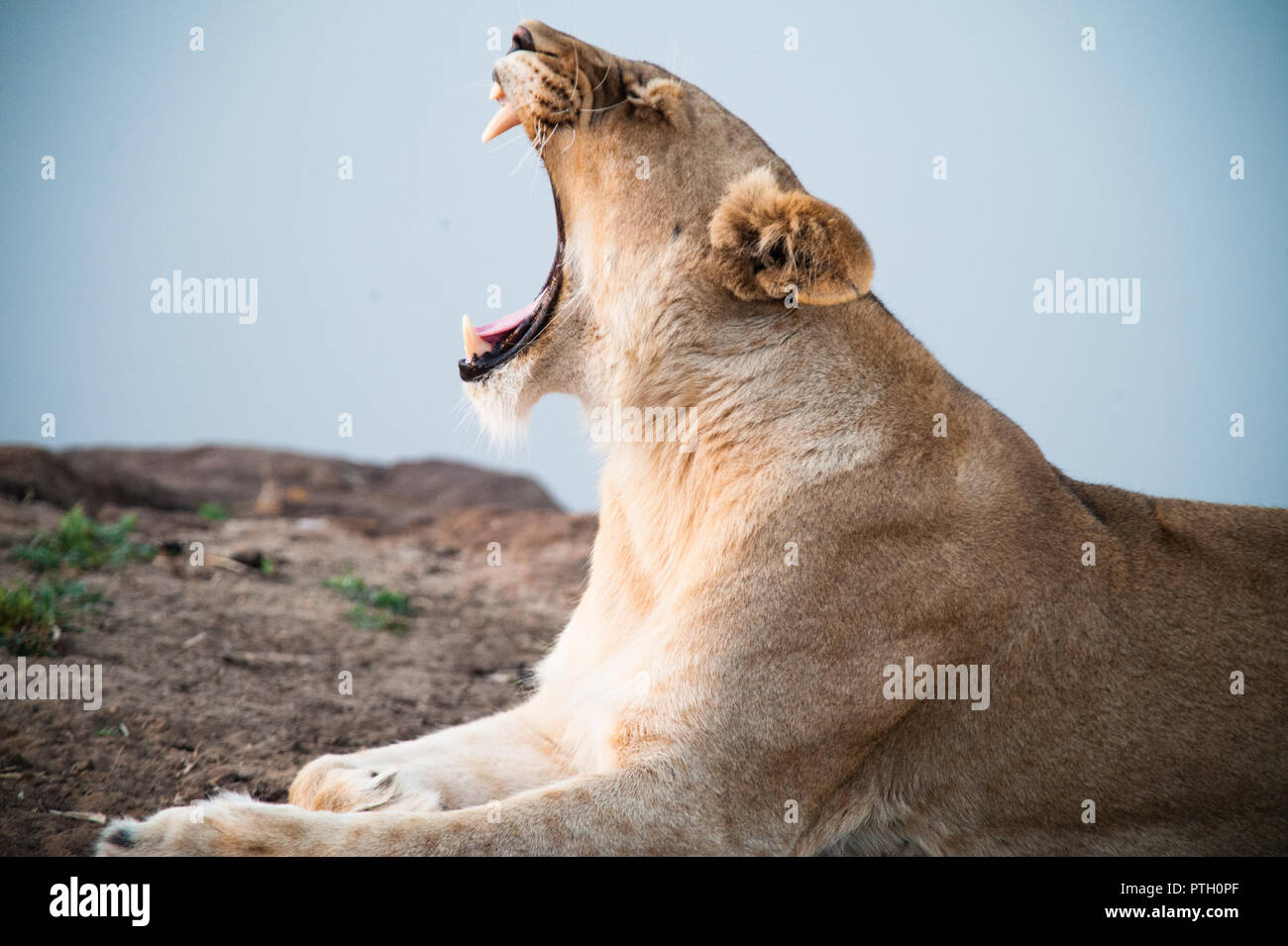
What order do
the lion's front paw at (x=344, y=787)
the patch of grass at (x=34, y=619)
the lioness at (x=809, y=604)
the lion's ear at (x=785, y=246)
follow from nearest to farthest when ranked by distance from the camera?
1. the lioness at (x=809, y=604)
2. the lion's ear at (x=785, y=246)
3. the lion's front paw at (x=344, y=787)
4. the patch of grass at (x=34, y=619)

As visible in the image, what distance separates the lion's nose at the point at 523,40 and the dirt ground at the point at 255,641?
2371 millimetres

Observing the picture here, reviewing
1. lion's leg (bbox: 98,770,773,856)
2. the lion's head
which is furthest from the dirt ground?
the lion's head

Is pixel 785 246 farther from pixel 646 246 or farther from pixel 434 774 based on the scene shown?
pixel 434 774

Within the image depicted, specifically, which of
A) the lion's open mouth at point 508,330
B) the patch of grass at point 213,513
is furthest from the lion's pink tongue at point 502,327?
the patch of grass at point 213,513

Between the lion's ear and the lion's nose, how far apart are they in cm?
81

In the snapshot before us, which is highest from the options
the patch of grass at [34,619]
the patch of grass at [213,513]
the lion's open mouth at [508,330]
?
the lion's open mouth at [508,330]

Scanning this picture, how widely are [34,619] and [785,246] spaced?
378 cm

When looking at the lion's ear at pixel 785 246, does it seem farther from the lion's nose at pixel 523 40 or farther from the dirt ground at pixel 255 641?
the dirt ground at pixel 255 641

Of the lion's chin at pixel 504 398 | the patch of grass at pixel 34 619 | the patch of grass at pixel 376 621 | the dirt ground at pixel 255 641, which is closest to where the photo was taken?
the lion's chin at pixel 504 398

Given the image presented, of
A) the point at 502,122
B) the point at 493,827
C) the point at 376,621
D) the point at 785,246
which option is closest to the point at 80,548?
the point at 376,621

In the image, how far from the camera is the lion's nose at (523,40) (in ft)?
11.8
